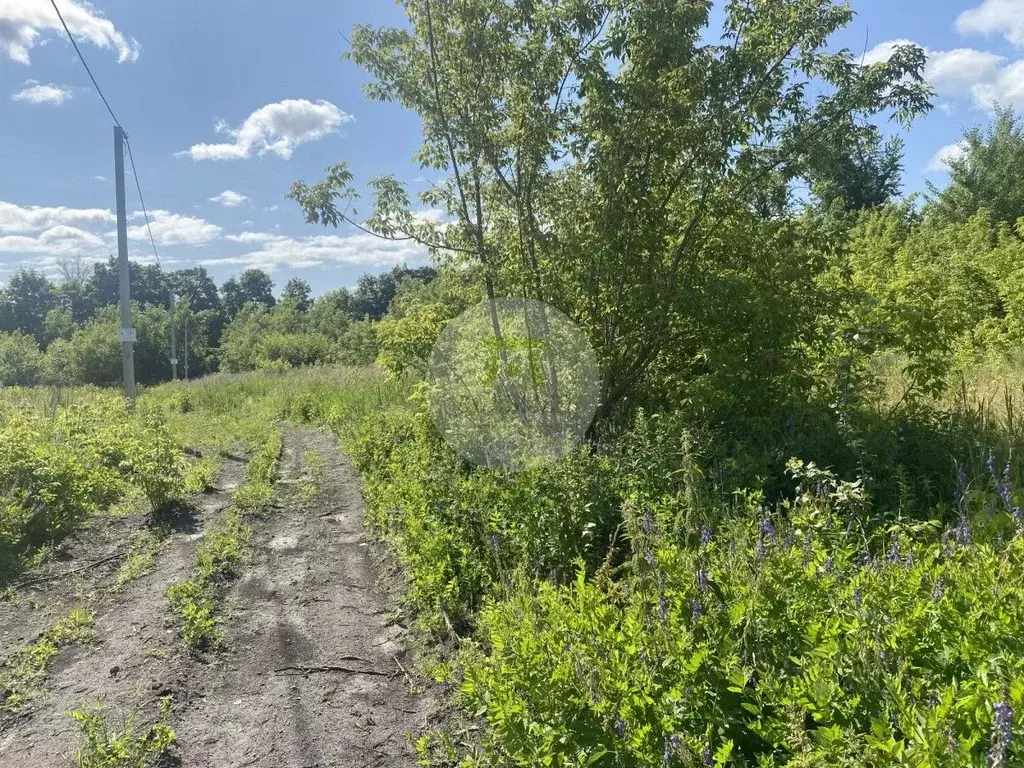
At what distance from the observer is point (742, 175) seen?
20.1 feet

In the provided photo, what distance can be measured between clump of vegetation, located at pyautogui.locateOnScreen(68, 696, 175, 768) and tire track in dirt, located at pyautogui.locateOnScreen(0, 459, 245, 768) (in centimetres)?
11

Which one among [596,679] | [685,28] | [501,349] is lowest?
[596,679]

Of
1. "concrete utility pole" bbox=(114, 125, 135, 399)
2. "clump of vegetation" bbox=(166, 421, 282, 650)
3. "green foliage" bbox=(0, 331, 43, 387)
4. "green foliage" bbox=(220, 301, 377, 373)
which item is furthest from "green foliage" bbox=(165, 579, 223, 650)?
"green foliage" bbox=(0, 331, 43, 387)

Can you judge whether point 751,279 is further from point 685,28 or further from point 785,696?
point 785,696

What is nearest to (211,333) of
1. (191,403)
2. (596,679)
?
(191,403)

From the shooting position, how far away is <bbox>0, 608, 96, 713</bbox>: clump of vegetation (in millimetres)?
3497

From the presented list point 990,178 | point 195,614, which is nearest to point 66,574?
point 195,614

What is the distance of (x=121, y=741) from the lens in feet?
→ 9.62

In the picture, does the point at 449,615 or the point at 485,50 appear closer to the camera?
the point at 449,615

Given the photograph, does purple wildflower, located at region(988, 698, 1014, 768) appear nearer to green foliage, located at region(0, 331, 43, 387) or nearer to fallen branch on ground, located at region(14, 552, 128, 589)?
fallen branch on ground, located at region(14, 552, 128, 589)

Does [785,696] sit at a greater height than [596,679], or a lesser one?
greater

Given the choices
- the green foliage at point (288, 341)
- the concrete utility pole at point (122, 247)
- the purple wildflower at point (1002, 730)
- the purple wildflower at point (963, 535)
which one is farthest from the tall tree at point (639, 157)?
the green foliage at point (288, 341)

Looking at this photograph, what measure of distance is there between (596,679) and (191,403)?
63.5 feet

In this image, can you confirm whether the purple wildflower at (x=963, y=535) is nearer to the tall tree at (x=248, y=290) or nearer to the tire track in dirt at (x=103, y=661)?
the tire track in dirt at (x=103, y=661)
